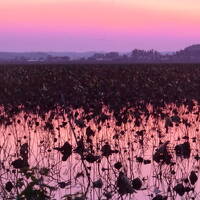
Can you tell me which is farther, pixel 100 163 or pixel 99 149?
pixel 99 149

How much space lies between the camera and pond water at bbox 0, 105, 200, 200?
4.86m

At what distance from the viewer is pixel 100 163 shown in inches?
351

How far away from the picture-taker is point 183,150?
17.8 ft

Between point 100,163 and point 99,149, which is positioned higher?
point 99,149

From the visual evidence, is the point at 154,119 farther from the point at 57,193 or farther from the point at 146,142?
the point at 57,193

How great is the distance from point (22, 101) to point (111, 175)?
39.8 ft

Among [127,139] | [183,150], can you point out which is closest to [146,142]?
[127,139]

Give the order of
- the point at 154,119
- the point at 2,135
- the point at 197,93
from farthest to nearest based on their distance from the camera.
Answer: the point at 197,93, the point at 154,119, the point at 2,135

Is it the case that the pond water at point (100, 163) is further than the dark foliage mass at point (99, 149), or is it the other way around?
the dark foliage mass at point (99, 149)

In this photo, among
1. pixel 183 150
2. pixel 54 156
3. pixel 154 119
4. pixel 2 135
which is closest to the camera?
pixel 183 150

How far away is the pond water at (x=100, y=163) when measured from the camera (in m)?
4.86

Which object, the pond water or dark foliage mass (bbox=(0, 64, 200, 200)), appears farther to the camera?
dark foliage mass (bbox=(0, 64, 200, 200))

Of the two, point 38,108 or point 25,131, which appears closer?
point 25,131

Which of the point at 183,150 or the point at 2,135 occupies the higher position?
the point at 183,150
